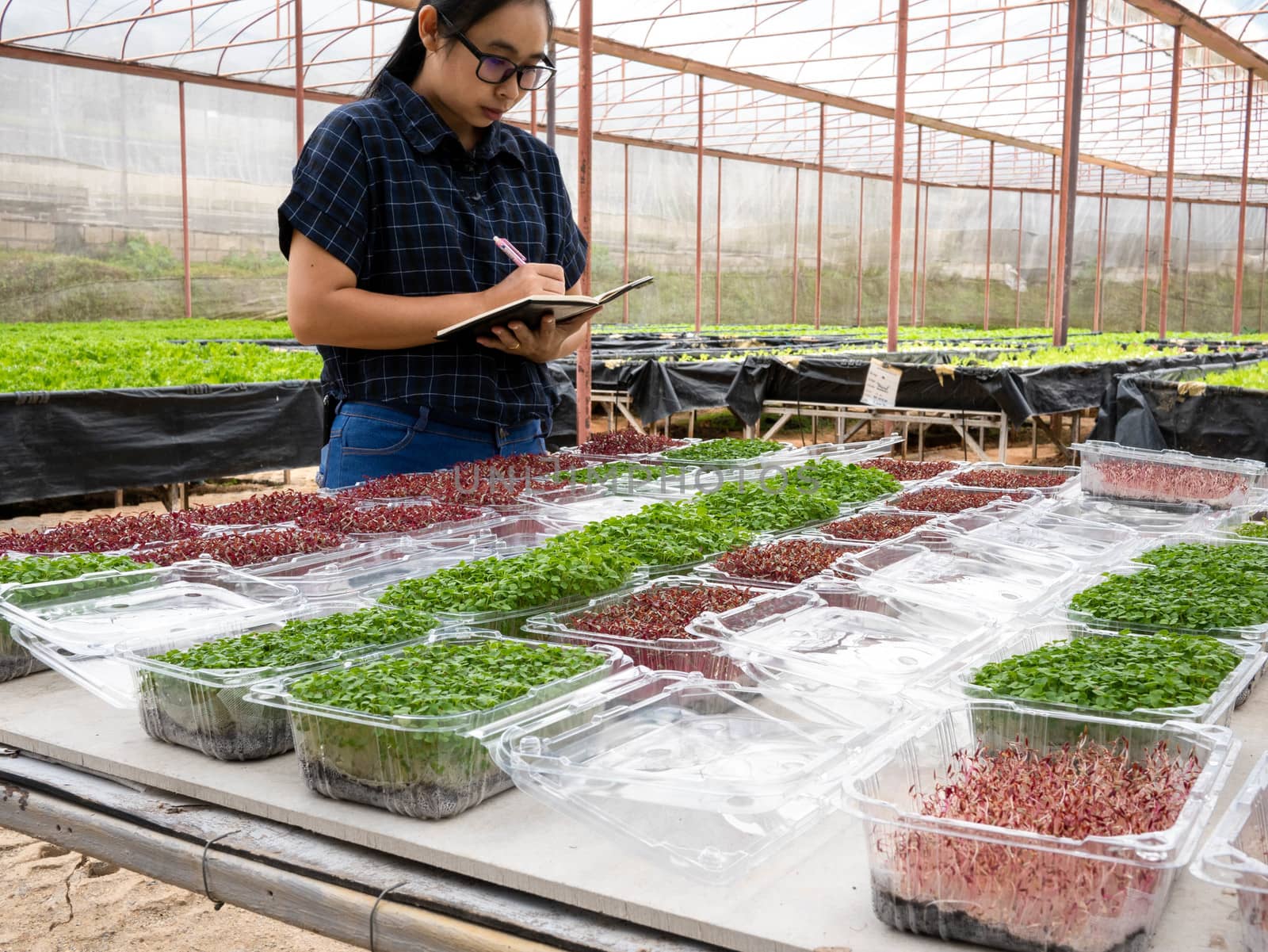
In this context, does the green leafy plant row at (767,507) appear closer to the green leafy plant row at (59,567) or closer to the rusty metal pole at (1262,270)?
the green leafy plant row at (59,567)

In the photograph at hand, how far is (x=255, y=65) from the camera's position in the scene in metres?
16.9

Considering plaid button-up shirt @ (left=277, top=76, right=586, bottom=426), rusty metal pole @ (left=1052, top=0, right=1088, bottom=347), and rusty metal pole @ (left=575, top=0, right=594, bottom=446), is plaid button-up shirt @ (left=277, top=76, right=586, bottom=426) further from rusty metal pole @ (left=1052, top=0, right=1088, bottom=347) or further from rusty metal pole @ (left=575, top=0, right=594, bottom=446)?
rusty metal pole @ (left=1052, top=0, right=1088, bottom=347)

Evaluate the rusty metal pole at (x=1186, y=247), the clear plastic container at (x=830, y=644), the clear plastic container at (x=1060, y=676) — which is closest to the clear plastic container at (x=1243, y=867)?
the clear plastic container at (x=1060, y=676)

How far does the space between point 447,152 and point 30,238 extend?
1702 centimetres

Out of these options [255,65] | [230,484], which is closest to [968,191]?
[255,65]

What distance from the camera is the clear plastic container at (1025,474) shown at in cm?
353

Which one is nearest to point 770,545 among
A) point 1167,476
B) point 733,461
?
point 733,461

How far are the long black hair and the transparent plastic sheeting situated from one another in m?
16.6

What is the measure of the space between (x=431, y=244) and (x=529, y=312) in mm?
286

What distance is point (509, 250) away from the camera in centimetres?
267

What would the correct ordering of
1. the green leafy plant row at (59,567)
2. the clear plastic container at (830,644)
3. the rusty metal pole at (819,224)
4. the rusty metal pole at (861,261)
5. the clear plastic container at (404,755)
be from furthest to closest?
1. the rusty metal pole at (861,261)
2. the rusty metal pole at (819,224)
3. the green leafy plant row at (59,567)
4. the clear plastic container at (830,644)
5. the clear plastic container at (404,755)

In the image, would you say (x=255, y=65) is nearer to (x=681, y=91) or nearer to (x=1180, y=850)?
(x=681, y=91)

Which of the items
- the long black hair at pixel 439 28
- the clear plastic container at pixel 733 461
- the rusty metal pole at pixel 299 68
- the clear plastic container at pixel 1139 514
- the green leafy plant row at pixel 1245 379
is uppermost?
the rusty metal pole at pixel 299 68

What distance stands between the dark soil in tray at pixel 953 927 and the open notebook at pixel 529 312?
148 cm
